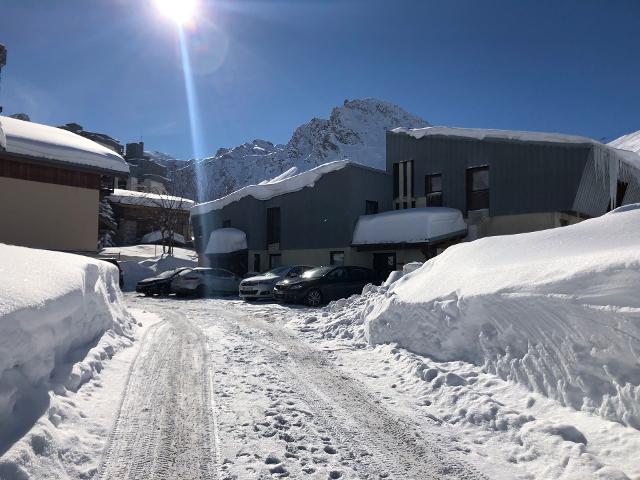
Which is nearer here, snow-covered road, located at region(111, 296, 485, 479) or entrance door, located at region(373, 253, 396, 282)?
snow-covered road, located at region(111, 296, 485, 479)

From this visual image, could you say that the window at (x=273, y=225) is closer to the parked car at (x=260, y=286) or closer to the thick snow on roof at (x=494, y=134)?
the thick snow on roof at (x=494, y=134)

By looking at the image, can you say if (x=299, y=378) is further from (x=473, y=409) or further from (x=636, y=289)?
(x=636, y=289)

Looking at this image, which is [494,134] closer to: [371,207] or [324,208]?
[371,207]

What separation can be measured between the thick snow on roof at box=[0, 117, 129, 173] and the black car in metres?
10.9

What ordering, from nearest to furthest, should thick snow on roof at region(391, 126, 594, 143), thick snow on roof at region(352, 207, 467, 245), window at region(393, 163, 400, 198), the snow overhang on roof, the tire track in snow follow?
the tire track in snow
thick snow on roof at region(391, 126, 594, 143)
thick snow on roof at region(352, 207, 467, 245)
window at region(393, 163, 400, 198)
the snow overhang on roof

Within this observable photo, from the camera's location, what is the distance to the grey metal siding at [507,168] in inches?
658

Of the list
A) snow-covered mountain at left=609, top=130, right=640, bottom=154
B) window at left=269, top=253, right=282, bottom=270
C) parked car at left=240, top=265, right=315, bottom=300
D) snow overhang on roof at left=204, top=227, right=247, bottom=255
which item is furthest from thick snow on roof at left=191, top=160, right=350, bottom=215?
snow-covered mountain at left=609, top=130, right=640, bottom=154

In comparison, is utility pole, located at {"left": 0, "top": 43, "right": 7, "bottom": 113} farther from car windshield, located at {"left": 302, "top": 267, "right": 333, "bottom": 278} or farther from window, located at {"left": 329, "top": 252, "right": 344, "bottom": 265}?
window, located at {"left": 329, "top": 252, "right": 344, "bottom": 265}

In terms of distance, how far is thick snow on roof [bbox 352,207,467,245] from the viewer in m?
18.8

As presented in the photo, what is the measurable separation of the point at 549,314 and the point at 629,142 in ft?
100

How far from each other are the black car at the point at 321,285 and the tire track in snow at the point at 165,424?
827 centimetres

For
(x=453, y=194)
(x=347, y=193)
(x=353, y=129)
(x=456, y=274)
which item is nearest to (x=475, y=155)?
Result: (x=453, y=194)

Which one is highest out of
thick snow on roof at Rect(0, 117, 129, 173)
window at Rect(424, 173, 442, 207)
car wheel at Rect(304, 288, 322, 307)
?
thick snow on roof at Rect(0, 117, 129, 173)

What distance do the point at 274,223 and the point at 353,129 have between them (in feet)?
537
